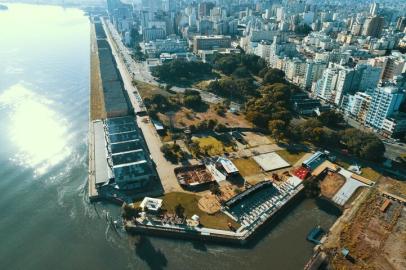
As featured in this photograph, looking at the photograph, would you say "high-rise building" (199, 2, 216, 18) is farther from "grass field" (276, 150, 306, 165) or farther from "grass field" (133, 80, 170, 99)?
"grass field" (276, 150, 306, 165)

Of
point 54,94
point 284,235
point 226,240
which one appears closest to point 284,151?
point 284,235

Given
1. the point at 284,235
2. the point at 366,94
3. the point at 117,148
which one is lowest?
the point at 284,235

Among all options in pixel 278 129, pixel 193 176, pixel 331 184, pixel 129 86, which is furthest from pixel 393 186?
pixel 129 86

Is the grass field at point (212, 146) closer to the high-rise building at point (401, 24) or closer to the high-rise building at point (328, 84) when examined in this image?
the high-rise building at point (328, 84)

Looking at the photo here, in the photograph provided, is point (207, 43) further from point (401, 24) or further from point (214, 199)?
point (401, 24)

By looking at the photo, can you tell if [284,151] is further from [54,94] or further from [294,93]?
[54,94]

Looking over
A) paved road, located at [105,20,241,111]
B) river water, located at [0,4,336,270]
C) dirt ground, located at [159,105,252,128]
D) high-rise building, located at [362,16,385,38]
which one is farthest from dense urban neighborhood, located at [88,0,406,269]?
high-rise building, located at [362,16,385,38]
